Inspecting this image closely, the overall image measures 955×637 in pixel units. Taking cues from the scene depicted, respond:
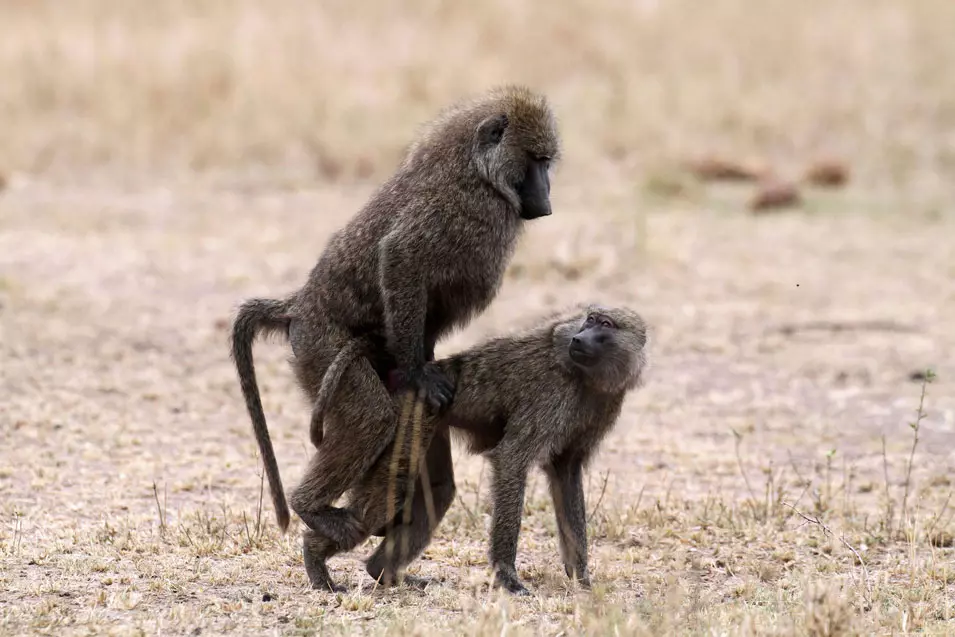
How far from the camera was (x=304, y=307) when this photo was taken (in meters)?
5.39

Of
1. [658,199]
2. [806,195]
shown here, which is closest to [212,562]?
[658,199]

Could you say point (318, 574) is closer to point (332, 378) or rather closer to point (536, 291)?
point (332, 378)

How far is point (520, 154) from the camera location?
17.6 ft

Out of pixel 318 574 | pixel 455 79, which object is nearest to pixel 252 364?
pixel 318 574

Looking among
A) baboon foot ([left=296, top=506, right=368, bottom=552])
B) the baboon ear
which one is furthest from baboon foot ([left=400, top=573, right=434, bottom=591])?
the baboon ear

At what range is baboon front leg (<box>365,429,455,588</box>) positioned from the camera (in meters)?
5.21

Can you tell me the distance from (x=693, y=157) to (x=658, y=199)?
1.50 meters

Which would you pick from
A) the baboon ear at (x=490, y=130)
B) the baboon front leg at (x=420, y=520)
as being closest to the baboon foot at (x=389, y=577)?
the baboon front leg at (x=420, y=520)

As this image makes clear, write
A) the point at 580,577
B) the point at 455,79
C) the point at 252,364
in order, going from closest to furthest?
1. the point at 580,577
2. the point at 252,364
3. the point at 455,79

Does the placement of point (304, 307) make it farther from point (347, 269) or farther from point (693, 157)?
point (693, 157)

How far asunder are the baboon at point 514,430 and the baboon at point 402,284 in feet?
0.31

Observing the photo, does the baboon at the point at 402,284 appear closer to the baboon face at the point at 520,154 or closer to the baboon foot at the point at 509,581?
Result: the baboon face at the point at 520,154

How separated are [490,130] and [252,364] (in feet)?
4.31

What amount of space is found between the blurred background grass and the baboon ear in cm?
1028
